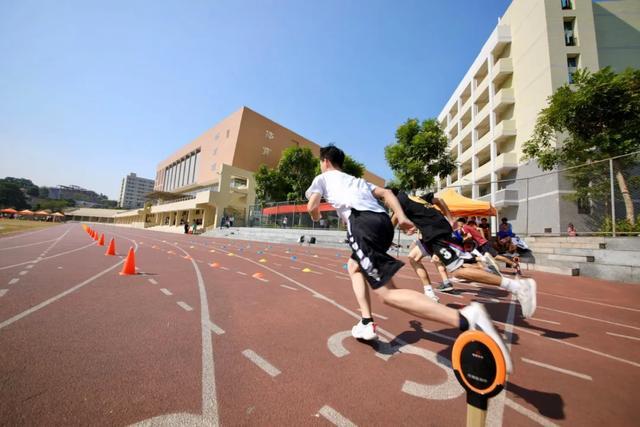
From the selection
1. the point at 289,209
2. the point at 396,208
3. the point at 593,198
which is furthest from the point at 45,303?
the point at 289,209

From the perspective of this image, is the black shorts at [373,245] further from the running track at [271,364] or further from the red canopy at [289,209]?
the red canopy at [289,209]

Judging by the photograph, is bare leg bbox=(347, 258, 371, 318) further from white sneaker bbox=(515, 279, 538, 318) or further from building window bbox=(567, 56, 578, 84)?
building window bbox=(567, 56, 578, 84)

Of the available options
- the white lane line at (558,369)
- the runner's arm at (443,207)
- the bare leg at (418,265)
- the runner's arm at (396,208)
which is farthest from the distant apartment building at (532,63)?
the runner's arm at (396,208)

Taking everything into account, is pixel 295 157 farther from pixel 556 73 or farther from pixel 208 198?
pixel 556 73

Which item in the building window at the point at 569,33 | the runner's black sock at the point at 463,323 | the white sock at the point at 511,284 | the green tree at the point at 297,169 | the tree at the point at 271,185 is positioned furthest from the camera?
the tree at the point at 271,185

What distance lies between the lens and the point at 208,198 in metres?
37.8

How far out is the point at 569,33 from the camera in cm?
2008

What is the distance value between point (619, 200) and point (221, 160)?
45.0 m

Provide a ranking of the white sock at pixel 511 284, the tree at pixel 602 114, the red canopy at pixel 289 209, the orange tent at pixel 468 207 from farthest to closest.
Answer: the red canopy at pixel 289 209 → the tree at pixel 602 114 → the orange tent at pixel 468 207 → the white sock at pixel 511 284

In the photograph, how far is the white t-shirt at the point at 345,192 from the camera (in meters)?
2.47

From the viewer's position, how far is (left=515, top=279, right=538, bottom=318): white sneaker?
258 centimetres

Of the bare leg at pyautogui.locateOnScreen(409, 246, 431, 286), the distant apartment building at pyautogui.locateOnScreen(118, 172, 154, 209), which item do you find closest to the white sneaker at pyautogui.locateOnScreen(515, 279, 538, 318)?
the bare leg at pyautogui.locateOnScreen(409, 246, 431, 286)

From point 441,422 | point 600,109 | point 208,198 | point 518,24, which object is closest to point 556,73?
point 518,24

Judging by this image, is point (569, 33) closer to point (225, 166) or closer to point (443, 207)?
point (443, 207)
